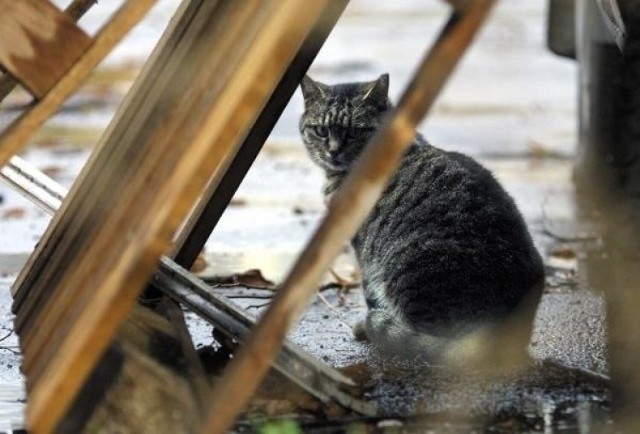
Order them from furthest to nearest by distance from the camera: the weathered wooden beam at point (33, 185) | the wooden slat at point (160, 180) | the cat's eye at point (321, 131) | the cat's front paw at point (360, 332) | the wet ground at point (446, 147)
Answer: the cat's eye at point (321, 131), the weathered wooden beam at point (33, 185), the cat's front paw at point (360, 332), the wet ground at point (446, 147), the wooden slat at point (160, 180)

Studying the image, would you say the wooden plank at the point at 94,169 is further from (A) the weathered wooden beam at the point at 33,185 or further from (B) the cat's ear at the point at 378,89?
(B) the cat's ear at the point at 378,89

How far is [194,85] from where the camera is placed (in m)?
3.42

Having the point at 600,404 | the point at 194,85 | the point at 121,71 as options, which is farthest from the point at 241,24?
the point at 121,71

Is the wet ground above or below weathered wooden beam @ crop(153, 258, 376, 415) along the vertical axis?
above

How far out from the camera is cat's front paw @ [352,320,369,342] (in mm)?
4762

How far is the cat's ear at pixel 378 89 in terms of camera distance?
A: 5031 millimetres

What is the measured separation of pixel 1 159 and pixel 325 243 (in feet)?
3.00

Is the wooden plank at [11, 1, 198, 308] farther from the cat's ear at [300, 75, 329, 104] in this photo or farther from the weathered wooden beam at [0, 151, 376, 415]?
the cat's ear at [300, 75, 329, 104]

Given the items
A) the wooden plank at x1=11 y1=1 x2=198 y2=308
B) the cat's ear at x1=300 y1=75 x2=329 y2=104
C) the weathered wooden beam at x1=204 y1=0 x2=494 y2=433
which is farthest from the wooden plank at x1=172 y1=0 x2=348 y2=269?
the weathered wooden beam at x1=204 y1=0 x2=494 y2=433

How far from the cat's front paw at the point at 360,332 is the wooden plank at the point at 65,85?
185cm

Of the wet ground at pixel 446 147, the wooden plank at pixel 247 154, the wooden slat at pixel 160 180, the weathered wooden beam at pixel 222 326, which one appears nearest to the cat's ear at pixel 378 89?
the wooden plank at pixel 247 154

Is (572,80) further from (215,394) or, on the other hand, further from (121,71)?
(215,394)

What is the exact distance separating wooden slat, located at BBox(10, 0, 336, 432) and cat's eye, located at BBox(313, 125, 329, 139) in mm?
1408

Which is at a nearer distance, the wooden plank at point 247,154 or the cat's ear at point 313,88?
the wooden plank at point 247,154
